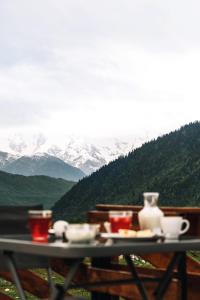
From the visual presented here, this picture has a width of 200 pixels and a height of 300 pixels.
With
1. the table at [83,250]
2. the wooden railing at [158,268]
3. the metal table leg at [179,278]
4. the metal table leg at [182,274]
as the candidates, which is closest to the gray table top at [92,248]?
the table at [83,250]

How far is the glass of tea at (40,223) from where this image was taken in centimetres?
412

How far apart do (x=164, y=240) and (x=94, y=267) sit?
1.82 m

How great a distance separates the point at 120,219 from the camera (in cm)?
427

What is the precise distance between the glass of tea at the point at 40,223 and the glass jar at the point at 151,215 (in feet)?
1.99

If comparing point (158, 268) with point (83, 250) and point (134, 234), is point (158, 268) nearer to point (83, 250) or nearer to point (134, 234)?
point (134, 234)

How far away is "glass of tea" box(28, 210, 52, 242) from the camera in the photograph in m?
4.12

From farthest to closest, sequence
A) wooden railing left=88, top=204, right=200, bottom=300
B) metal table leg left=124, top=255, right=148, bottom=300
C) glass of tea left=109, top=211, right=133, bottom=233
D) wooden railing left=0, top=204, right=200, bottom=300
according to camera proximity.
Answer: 1. wooden railing left=0, top=204, right=200, bottom=300
2. wooden railing left=88, top=204, right=200, bottom=300
3. metal table leg left=124, top=255, right=148, bottom=300
4. glass of tea left=109, top=211, right=133, bottom=233

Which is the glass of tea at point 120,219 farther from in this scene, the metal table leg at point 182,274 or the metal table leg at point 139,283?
the metal table leg at point 182,274

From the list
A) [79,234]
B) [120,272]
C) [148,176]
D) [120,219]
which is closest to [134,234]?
[120,219]

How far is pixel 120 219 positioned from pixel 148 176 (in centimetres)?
12229

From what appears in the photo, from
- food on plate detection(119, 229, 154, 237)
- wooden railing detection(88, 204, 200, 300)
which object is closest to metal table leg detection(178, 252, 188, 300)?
wooden railing detection(88, 204, 200, 300)

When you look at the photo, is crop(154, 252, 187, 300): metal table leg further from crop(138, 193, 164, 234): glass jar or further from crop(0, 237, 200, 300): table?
crop(138, 193, 164, 234): glass jar

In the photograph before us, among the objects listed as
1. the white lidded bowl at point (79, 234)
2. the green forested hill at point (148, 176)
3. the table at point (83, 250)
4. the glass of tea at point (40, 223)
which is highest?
the green forested hill at point (148, 176)

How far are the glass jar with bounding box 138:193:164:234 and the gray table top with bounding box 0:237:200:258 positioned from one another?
8.2 inches
